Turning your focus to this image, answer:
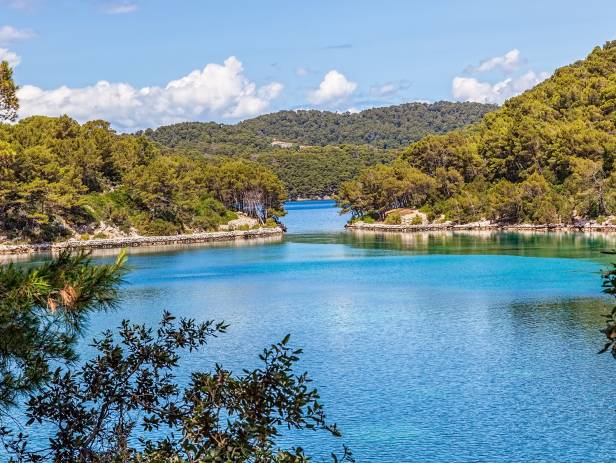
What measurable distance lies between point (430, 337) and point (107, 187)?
2609 inches

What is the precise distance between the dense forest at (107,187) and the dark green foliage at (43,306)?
199ft

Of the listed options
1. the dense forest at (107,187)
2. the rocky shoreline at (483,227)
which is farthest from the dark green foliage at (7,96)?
the rocky shoreline at (483,227)

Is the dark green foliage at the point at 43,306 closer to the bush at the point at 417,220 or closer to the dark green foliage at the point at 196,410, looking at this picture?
the dark green foliage at the point at 196,410

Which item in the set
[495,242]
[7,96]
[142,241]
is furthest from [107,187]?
[7,96]

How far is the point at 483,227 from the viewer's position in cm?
9606

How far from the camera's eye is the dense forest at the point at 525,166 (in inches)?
3457

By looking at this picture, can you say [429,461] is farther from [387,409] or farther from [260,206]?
[260,206]

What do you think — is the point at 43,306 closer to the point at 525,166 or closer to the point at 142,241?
the point at 142,241

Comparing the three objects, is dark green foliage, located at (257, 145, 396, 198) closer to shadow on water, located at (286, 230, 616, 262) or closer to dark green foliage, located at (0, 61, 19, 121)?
shadow on water, located at (286, 230, 616, 262)

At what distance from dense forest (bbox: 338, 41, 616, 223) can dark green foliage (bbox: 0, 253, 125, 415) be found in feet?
268

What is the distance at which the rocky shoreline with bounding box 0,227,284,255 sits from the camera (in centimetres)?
7544

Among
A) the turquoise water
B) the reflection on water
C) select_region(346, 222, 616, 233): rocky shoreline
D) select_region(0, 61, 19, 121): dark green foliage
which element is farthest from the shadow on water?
select_region(0, 61, 19, 121): dark green foliage

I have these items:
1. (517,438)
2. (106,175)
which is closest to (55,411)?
(517,438)

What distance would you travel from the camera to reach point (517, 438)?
20156 mm
